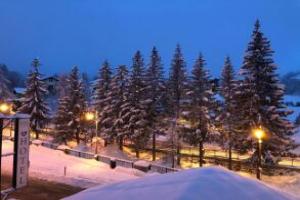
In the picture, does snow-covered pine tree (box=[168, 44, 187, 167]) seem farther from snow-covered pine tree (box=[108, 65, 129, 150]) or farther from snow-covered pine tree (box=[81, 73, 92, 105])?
snow-covered pine tree (box=[81, 73, 92, 105])

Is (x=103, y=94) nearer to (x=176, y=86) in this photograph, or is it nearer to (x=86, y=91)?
(x=176, y=86)

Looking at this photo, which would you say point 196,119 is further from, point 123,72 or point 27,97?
point 27,97

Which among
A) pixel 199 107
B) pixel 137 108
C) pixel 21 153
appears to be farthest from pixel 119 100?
pixel 21 153

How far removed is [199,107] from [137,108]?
9.96m

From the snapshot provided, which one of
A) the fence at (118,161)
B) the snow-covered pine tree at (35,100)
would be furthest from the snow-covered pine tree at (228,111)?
the snow-covered pine tree at (35,100)

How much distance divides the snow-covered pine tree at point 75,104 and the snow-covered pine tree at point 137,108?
755 centimetres

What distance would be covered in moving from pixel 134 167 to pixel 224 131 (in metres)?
18.9

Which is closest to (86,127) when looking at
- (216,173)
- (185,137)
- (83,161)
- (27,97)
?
(27,97)

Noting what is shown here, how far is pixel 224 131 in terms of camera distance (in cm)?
5216

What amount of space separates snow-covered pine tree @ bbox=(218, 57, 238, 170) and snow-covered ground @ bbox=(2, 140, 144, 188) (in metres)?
14.6

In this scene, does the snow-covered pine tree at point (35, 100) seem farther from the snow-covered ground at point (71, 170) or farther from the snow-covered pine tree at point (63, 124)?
the snow-covered ground at point (71, 170)

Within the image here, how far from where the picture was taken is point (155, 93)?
193ft

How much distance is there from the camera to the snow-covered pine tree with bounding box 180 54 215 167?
51.1 meters

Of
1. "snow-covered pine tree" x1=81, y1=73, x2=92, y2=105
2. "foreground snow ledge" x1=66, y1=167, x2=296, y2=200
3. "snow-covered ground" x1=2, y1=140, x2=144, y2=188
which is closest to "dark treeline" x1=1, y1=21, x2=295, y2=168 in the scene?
"snow-covered pine tree" x1=81, y1=73, x2=92, y2=105
